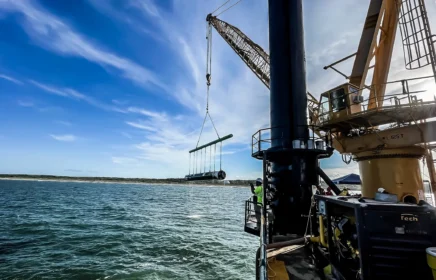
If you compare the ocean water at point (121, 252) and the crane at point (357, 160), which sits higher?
the crane at point (357, 160)

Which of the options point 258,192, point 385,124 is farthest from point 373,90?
point 258,192

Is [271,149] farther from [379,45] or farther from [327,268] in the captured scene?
[379,45]

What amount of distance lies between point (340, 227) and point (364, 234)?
3.24ft

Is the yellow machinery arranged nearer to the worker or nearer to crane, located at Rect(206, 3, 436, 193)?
crane, located at Rect(206, 3, 436, 193)

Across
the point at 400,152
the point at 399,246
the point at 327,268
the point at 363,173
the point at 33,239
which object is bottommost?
the point at 33,239

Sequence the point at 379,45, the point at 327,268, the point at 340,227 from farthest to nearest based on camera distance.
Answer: the point at 379,45, the point at 327,268, the point at 340,227

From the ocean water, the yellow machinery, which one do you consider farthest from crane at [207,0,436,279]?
the ocean water

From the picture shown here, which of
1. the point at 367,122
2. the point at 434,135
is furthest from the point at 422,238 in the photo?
the point at 367,122

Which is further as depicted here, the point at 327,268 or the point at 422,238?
the point at 327,268

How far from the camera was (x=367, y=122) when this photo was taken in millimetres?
10414

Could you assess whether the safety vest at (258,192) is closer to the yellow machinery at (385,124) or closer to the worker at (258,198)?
the worker at (258,198)

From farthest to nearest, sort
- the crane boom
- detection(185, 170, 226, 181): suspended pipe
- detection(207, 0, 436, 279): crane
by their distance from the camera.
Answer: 1. the crane boom
2. detection(185, 170, 226, 181): suspended pipe
3. detection(207, 0, 436, 279): crane

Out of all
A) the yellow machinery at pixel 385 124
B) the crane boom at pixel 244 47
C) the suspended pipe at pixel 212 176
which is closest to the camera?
the yellow machinery at pixel 385 124

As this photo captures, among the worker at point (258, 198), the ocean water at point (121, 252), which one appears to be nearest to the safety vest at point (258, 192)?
the worker at point (258, 198)
